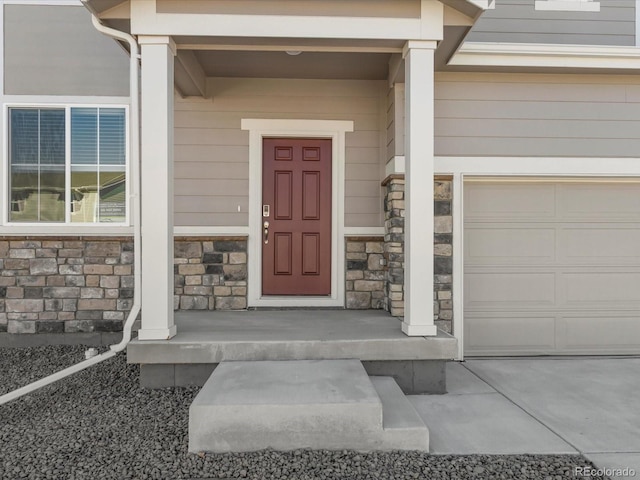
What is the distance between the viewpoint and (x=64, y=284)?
4.65m

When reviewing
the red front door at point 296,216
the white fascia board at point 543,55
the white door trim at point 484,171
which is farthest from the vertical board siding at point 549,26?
the red front door at point 296,216

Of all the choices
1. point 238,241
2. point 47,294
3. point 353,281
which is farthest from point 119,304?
point 353,281

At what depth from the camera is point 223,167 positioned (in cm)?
480

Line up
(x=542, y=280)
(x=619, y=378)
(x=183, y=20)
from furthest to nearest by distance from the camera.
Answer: (x=542, y=280) → (x=619, y=378) → (x=183, y=20)

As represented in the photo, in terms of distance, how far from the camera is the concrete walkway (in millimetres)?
2609

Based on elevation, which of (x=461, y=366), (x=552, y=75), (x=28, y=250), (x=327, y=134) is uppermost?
(x=552, y=75)

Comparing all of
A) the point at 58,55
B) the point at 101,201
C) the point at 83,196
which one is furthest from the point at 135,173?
the point at 58,55

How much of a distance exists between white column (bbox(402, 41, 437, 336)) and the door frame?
1.41 meters

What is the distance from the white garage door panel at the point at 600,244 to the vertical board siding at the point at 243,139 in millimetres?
1893

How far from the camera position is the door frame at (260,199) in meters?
4.79

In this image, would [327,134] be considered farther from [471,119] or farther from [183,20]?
[183,20]

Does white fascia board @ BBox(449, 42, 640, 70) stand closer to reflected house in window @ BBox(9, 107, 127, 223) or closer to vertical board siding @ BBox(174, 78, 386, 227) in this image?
vertical board siding @ BBox(174, 78, 386, 227)

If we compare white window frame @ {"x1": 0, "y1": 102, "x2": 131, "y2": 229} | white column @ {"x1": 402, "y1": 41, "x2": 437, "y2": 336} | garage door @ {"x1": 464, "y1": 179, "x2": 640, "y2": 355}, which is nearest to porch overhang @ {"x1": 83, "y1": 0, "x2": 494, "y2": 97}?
white column @ {"x1": 402, "y1": 41, "x2": 437, "y2": 336}

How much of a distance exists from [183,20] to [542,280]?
157 inches
